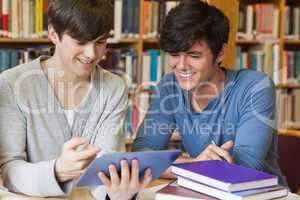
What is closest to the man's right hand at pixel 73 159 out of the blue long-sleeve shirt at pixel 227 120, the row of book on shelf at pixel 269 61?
the blue long-sleeve shirt at pixel 227 120

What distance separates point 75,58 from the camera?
1.62m

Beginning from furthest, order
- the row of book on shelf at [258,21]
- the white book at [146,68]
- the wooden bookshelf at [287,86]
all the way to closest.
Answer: the wooden bookshelf at [287,86] → the row of book on shelf at [258,21] → the white book at [146,68]

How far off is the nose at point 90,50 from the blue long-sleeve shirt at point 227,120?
1.46ft

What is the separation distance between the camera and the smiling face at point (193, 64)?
179cm

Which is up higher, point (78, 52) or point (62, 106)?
point (78, 52)

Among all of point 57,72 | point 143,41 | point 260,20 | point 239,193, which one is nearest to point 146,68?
point 143,41

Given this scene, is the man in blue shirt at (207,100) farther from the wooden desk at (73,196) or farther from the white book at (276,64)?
the white book at (276,64)

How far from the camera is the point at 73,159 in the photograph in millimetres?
1344

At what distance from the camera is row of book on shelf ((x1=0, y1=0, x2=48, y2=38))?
288 centimetres

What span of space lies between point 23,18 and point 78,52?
143cm

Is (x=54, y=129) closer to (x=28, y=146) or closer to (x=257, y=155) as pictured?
(x=28, y=146)

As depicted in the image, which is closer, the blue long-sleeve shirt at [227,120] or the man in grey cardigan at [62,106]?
the man in grey cardigan at [62,106]

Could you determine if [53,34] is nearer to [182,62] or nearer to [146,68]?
[182,62]

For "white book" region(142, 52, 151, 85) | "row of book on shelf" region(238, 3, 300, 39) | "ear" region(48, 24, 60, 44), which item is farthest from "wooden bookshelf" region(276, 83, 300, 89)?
"ear" region(48, 24, 60, 44)
